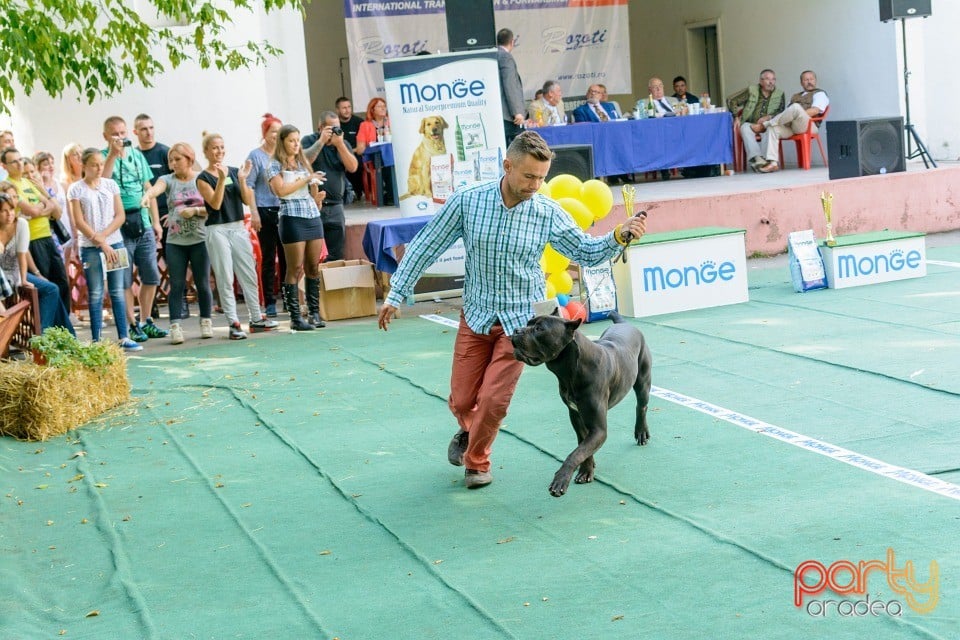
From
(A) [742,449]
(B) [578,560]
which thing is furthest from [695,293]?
(B) [578,560]

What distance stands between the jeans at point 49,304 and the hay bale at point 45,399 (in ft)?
5.47

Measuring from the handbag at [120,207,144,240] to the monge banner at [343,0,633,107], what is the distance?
1142 centimetres

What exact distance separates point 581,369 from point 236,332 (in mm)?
5837

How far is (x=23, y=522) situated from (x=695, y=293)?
627cm

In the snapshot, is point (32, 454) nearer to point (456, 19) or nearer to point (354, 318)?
point (354, 318)

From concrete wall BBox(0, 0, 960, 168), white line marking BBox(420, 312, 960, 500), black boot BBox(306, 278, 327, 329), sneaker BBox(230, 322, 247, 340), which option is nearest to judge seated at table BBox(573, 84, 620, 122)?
concrete wall BBox(0, 0, 960, 168)

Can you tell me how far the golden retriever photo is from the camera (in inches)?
450

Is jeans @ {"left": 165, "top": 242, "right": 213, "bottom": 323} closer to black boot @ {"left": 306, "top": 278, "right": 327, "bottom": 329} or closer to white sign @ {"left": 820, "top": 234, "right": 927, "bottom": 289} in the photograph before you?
black boot @ {"left": 306, "top": 278, "right": 327, "bottom": 329}

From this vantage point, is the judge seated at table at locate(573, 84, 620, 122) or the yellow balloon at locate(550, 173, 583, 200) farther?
the judge seated at table at locate(573, 84, 620, 122)

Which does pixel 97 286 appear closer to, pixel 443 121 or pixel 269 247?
pixel 269 247

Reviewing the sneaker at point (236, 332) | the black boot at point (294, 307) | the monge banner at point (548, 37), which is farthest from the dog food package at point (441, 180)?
the monge banner at point (548, 37)

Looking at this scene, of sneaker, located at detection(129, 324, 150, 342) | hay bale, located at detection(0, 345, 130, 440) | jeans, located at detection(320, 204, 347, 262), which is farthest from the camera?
jeans, located at detection(320, 204, 347, 262)

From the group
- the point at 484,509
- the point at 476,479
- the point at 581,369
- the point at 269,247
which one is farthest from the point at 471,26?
the point at 484,509

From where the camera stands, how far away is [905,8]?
16031 millimetres
